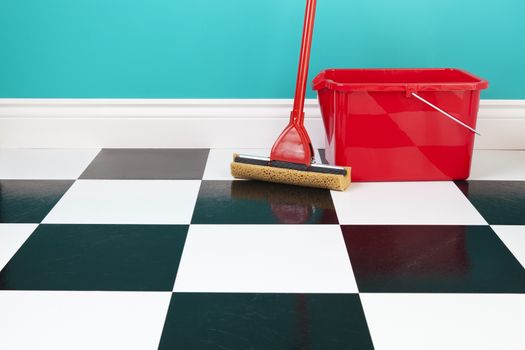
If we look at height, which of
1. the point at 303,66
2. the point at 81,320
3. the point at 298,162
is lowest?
the point at 81,320

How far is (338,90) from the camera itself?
5.25 ft

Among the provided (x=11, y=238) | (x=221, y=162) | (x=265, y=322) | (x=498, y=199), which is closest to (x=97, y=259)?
(x=11, y=238)

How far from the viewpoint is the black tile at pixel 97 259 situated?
1.17 m

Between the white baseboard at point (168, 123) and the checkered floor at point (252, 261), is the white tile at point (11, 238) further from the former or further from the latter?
the white baseboard at point (168, 123)

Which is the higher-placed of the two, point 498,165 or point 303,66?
point 303,66

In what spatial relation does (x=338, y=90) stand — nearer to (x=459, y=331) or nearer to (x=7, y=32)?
(x=459, y=331)

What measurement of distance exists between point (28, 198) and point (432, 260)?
90cm

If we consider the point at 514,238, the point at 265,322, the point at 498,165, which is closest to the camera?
the point at 265,322

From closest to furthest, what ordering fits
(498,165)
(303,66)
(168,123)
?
(303,66), (498,165), (168,123)

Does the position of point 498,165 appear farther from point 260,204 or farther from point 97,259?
point 97,259

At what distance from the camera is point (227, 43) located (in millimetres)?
1887

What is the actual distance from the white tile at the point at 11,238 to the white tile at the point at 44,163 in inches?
12.7

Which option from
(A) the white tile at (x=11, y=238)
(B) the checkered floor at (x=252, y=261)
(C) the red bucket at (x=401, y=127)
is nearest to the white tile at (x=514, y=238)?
(B) the checkered floor at (x=252, y=261)

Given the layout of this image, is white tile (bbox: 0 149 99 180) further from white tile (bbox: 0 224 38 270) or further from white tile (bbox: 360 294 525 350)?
white tile (bbox: 360 294 525 350)
